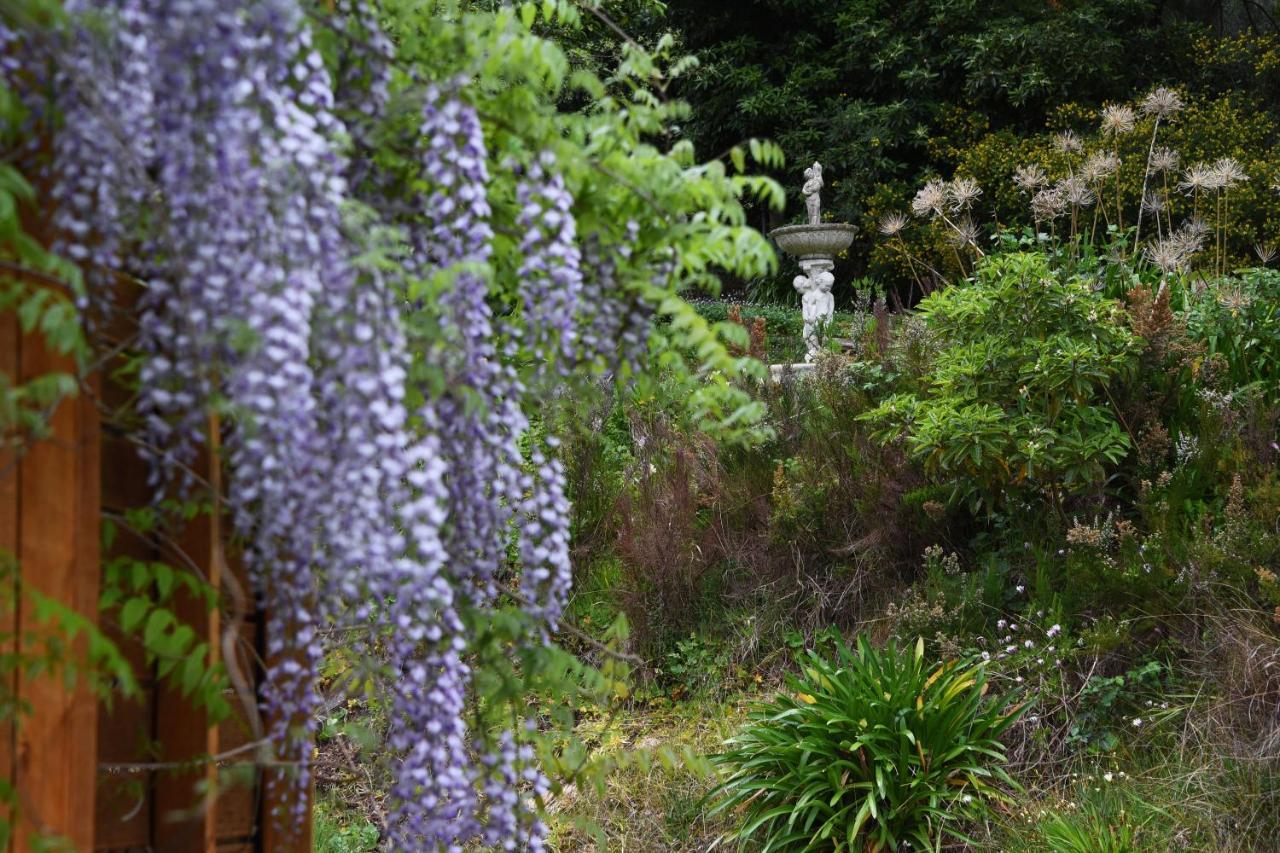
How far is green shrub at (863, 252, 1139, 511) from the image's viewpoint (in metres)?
4.60

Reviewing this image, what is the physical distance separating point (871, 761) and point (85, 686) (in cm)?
278

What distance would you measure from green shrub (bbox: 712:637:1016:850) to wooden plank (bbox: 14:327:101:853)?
2.58 metres

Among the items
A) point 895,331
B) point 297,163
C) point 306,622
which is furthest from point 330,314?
point 895,331

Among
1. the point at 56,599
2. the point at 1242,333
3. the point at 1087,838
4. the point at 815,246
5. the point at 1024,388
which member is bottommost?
the point at 1087,838

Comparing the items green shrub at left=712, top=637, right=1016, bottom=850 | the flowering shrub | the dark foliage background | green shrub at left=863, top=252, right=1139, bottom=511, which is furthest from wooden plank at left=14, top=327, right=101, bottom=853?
the dark foliage background

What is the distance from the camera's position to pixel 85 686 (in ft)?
5.62

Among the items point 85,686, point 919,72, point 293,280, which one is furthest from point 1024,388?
point 919,72

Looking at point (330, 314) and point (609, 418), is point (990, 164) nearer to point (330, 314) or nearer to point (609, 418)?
point (609, 418)

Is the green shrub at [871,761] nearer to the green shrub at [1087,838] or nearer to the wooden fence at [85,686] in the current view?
the green shrub at [1087,838]

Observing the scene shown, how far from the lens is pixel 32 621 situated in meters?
1.65

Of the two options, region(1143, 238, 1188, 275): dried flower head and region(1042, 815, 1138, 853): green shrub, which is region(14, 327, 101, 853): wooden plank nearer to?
region(1042, 815, 1138, 853): green shrub

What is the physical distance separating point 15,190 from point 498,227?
2.70ft

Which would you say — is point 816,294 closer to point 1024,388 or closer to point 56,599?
point 1024,388

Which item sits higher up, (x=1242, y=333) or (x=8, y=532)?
(x=1242, y=333)
